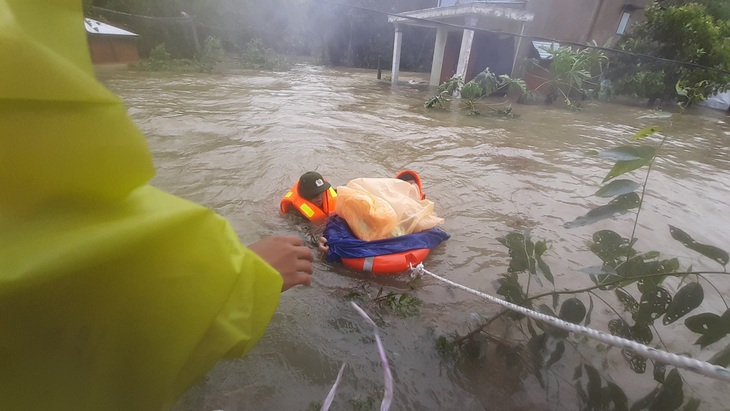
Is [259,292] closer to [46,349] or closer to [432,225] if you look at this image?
A: [46,349]

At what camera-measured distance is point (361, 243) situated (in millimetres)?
2525

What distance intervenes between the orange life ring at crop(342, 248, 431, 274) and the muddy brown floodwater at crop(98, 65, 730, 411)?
64 millimetres

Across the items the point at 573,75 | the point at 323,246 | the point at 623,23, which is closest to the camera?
the point at 323,246

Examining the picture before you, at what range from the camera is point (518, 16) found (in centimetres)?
995

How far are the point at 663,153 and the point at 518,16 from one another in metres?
5.99

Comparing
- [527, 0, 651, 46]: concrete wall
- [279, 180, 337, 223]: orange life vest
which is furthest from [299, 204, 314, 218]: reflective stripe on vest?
[527, 0, 651, 46]: concrete wall

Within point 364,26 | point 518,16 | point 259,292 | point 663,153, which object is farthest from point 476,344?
point 364,26

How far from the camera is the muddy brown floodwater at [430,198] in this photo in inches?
60.4

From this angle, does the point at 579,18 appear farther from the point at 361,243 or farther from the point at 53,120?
the point at 53,120

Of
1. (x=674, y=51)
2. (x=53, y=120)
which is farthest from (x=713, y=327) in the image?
(x=674, y=51)

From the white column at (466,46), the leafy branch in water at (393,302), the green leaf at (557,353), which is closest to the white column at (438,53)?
the white column at (466,46)

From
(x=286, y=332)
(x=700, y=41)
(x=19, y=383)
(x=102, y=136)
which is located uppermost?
(x=700, y=41)

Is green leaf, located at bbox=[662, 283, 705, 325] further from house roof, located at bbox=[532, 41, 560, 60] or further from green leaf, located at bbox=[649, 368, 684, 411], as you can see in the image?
house roof, located at bbox=[532, 41, 560, 60]

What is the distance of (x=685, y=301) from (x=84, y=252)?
1416 mm
